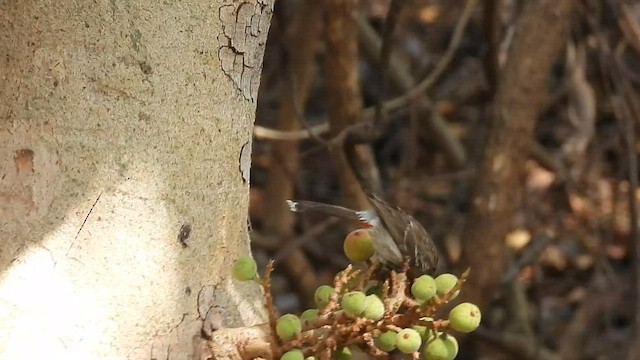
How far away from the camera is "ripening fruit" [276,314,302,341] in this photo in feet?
2.85

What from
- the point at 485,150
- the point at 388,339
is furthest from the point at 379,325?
the point at 485,150

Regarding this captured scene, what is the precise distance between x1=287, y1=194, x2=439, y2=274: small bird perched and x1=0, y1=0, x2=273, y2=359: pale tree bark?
195 millimetres

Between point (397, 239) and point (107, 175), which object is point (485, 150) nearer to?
point (397, 239)

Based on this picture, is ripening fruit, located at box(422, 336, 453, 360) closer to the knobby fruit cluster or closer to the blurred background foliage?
the knobby fruit cluster

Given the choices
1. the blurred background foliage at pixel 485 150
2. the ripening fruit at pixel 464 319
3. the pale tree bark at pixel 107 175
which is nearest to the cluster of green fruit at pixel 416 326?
the ripening fruit at pixel 464 319

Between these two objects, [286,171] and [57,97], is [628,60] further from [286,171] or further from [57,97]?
[57,97]

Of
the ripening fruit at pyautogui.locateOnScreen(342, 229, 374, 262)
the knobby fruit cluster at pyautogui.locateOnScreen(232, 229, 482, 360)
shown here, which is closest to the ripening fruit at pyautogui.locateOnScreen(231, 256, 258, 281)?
the knobby fruit cluster at pyautogui.locateOnScreen(232, 229, 482, 360)

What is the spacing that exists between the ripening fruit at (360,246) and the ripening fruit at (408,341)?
0.60ft

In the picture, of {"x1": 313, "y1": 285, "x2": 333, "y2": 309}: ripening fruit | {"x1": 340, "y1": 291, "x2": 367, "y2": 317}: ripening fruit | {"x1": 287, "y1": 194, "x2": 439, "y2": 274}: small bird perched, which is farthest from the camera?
{"x1": 287, "y1": 194, "x2": 439, "y2": 274}: small bird perched

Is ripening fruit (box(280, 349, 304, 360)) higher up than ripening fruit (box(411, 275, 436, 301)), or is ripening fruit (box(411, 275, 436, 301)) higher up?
ripening fruit (box(411, 275, 436, 301))

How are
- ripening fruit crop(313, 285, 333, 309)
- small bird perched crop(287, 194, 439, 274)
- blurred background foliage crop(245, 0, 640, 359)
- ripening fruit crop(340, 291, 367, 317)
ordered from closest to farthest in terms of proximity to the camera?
ripening fruit crop(340, 291, 367, 317)
ripening fruit crop(313, 285, 333, 309)
small bird perched crop(287, 194, 439, 274)
blurred background foliage crop(245, 0, 640, 359)

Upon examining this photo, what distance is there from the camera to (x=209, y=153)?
3.18 ft

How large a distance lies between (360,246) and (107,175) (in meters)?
0.28

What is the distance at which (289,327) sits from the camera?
868 mm
